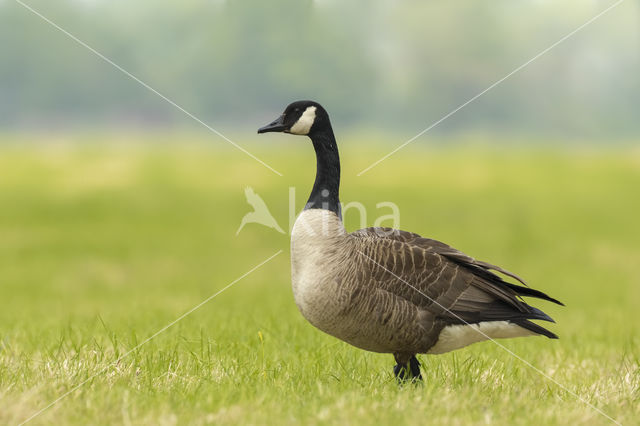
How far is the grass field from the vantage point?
5.28 m

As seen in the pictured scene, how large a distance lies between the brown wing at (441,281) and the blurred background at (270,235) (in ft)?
1.87

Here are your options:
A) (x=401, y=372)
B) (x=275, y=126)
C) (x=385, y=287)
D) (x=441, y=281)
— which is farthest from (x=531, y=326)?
(x=275, y=126)

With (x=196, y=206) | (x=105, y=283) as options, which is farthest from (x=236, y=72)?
(x=105, y=283)

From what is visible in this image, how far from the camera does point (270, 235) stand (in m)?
23.1

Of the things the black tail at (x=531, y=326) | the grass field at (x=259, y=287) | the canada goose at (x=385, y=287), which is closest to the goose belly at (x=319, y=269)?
the canada goose at (x=385, y=287)

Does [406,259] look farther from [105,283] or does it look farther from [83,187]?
[83,187]

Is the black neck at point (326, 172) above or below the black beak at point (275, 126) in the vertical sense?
below

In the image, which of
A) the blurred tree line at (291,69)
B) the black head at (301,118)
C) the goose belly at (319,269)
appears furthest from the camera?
the blurred tree line at (291,69)

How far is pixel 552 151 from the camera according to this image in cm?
4203

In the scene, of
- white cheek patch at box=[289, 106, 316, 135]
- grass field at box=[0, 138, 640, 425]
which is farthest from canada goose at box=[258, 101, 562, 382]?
grass field at box=[0, 138, 640, 425]

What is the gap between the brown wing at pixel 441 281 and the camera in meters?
6.13

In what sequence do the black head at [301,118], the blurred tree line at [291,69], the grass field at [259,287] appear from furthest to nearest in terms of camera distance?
the blurred tree line at [291,69]
the black head at [301,118]
the grass field at [259,287]

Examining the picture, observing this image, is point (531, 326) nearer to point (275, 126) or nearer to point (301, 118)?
point (301, 118)

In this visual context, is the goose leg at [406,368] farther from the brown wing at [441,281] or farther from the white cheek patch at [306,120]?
the white cheek patch at [306,120]
